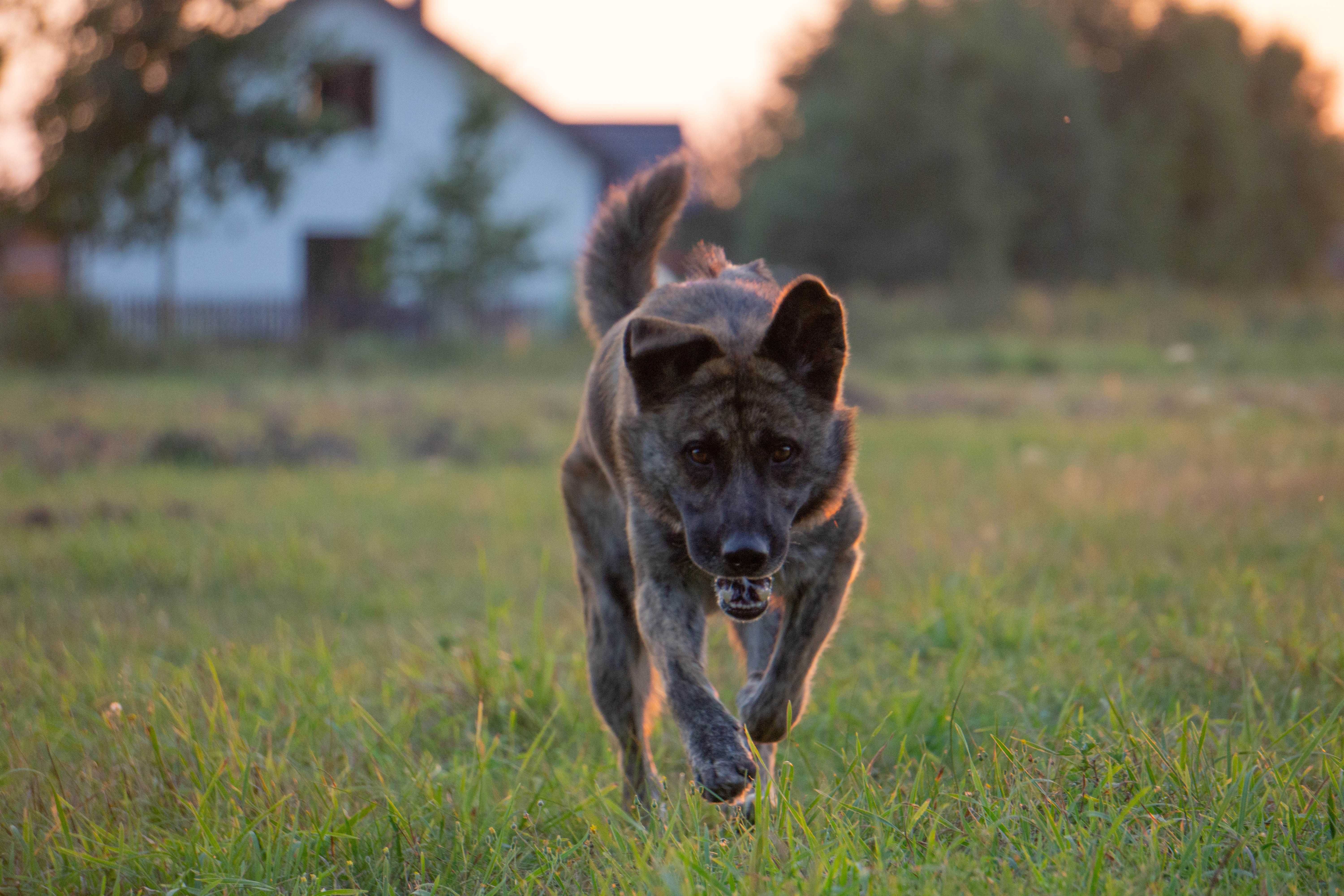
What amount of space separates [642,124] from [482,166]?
366 inches

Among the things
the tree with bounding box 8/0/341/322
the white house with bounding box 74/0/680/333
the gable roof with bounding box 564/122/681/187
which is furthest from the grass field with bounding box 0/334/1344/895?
the gable roof with bounding box 564/122/681/187

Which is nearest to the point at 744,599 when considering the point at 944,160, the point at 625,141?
the point at 625,141

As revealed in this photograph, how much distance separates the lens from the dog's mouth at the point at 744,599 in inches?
115

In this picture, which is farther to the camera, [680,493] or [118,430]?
[118,430]

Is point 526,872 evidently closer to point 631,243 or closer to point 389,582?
point 631,243

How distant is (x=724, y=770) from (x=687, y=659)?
0.39 metres

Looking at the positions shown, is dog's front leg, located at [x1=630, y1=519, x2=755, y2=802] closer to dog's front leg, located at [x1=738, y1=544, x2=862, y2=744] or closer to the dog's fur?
the dog's fur

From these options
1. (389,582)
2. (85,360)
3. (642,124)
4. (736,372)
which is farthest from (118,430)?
(642,124)

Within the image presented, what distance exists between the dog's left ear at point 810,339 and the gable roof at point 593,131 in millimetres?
20302

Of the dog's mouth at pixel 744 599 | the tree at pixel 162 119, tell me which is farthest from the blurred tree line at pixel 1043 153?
the dog's mouth at pixel 744 599

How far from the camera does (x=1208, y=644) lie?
4.11 metres

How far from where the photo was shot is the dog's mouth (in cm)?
292

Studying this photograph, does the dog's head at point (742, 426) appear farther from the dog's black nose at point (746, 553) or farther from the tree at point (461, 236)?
the tree at point (461, 236)

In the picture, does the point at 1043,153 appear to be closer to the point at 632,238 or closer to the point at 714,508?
the point at 632,238
